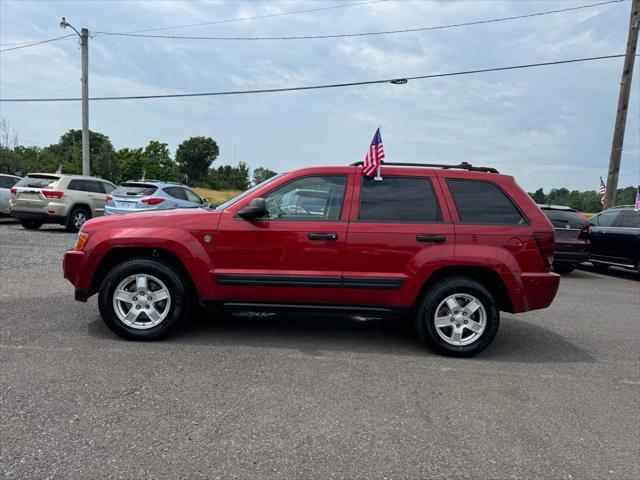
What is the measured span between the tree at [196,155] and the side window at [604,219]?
9400 centimetres

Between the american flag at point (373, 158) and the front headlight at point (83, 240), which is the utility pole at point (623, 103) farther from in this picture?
the front headlight at point (83, 240)

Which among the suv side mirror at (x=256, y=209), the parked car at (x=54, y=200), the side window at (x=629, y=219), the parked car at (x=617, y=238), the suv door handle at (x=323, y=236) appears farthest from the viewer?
the parked car at (x=54, y=200)

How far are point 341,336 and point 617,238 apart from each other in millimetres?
8968

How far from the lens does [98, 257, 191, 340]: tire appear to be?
4258mm

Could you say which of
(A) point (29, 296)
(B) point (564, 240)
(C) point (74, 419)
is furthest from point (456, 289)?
(B) point (564, 240)

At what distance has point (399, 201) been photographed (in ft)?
14.5

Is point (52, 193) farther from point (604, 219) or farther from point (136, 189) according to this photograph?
point (604, 219)

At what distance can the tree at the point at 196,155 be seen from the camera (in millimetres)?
100312

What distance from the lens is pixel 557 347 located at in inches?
190

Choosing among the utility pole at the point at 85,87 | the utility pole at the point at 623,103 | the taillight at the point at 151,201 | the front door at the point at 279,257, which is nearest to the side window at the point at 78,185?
the taillight at the point at 151,201

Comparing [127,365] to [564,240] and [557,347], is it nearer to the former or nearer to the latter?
[557,347]

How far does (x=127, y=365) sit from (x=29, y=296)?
299 cm

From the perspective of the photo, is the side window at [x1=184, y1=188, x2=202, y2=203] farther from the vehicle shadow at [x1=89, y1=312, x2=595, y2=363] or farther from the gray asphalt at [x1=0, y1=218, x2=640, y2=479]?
the vehicle shadow at [x1=89, y1=312, x2=595, y2=363]

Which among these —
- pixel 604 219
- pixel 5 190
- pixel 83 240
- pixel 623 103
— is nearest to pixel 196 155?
pixel 5 190
